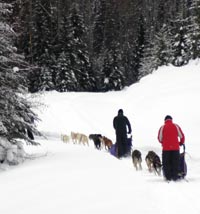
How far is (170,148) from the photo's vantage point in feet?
40.0

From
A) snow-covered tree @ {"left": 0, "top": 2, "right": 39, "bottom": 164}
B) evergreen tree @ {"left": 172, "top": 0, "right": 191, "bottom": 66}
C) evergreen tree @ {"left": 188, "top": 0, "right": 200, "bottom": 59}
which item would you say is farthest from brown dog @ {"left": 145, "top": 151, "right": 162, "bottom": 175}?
evergreen tree @ {"left": 172, "top": 0, "right": 191, "bottom": 66}

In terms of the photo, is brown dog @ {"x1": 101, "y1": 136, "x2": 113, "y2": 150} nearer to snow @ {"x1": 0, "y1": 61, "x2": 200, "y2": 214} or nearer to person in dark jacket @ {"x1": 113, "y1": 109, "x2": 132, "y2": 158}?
snow @ {"x1": 0, "y1": 61, "x2": 200, "y2": 214}

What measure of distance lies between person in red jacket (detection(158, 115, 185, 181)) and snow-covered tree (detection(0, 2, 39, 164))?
495cm

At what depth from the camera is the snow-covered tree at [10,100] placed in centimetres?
1491

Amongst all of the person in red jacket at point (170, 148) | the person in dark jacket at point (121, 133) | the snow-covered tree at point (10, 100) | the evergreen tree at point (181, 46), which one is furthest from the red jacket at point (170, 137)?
the evergreen tree at point (181, 46)

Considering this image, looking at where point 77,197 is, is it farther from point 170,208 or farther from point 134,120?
point 134,120

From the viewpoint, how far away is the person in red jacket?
11984 mm

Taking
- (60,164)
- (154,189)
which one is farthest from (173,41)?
(154,189)

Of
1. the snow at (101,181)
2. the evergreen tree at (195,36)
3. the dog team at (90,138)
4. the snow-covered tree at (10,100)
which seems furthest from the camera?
the evergreen tree at (195,36)

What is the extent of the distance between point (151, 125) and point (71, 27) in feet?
109

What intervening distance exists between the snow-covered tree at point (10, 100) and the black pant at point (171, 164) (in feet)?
16.3

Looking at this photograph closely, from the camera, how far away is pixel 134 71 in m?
66.4

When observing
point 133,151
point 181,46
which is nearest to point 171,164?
point 133,151

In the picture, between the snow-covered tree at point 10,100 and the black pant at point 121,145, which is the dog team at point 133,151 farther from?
the snow-covered tree at point 10,100
